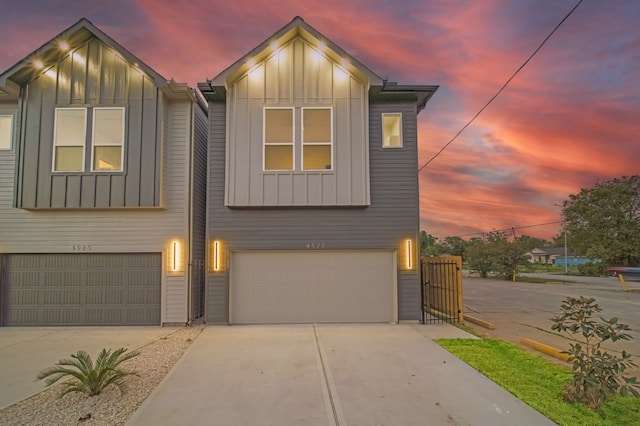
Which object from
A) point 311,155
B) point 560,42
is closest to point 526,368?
point 311,155

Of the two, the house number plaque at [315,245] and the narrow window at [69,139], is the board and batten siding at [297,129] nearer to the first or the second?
the house number plaque at [315,245]

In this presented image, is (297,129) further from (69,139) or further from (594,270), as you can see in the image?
(594,270)

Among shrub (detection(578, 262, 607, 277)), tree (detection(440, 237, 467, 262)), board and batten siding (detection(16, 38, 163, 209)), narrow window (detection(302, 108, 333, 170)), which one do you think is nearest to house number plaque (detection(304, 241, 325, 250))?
narrow window (detection(302, 108, 333, 170))

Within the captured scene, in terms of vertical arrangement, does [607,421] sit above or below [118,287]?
below

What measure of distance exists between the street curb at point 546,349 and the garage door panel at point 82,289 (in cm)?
820

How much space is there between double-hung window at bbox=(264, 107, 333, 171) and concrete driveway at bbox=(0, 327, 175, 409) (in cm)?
467

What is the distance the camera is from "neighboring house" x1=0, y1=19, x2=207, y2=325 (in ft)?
27.5

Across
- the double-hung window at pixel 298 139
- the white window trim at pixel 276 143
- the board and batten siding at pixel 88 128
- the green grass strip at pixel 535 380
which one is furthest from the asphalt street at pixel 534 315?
the board and batten siding at pixel 88 128

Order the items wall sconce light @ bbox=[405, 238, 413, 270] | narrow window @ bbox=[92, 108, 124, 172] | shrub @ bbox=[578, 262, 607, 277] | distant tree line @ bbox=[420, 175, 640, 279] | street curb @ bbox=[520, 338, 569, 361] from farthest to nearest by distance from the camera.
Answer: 1. shrub @ bbox=[578, 262, 607, 277]
2. distant tree line @ bbox=[420, 175, 640, 279]
3. wall sconce light @ bbox=[405, 238, 413, 270]
4. narrow window @ bbox=[92, 108, 124, 172]
5. street curb @ bbox=[520, 338, 569, 361]

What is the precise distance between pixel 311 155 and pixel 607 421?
686cm

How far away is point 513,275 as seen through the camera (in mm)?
26234

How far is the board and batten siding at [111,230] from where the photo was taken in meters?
8.66

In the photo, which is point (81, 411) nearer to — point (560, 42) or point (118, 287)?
point (118, 287)

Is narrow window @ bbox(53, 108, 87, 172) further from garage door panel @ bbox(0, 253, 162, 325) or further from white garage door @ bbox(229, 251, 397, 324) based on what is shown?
white garage door @ bbox(229, 251, 397, 324)
